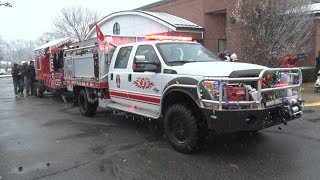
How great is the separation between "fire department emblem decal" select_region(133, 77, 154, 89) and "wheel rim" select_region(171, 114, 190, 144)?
40.1 inches

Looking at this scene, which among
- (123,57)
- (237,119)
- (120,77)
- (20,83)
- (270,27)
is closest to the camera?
(237,119)

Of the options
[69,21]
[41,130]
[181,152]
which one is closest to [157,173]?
[181,152]

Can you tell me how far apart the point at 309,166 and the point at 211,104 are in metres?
1.69

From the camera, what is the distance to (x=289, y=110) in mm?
5730

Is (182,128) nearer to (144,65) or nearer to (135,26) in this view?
(144,65)

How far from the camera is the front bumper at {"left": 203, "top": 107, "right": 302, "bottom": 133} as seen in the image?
5.43 metres

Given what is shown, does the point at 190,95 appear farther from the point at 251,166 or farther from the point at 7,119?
the point at 7,119

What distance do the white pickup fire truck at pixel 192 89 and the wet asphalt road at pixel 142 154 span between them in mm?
532

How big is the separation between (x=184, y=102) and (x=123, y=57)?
2.56 meters

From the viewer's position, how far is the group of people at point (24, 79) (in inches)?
735

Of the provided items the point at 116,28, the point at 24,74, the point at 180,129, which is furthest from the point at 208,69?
the point at 116,28

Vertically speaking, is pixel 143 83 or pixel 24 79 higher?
Result: pixel 143 83

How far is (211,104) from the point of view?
18.2 feet

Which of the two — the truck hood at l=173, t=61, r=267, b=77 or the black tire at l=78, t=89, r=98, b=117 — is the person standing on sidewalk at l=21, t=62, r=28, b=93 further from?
the truck hood at l=173, t=61, r=267, b=77
